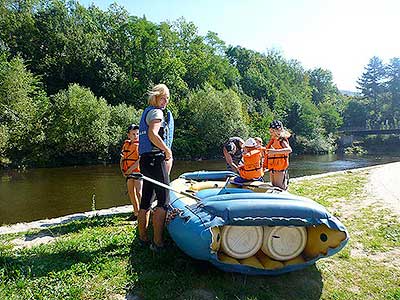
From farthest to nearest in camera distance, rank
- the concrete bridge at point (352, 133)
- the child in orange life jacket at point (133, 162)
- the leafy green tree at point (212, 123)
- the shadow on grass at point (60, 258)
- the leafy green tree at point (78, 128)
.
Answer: the concrete bridge at point (352, 133), the leafy green tree at point (212, 123), the leafy green tree at point (78, 128), the child in orange life jacket at point (133, 162), the shadow on grass at point (60, 258)

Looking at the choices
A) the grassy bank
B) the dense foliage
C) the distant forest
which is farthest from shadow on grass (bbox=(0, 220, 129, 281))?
the dense foliage

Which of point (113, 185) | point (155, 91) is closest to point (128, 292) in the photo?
point (155, 91)

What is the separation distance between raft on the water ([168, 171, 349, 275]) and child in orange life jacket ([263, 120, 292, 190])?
2421 millimetres

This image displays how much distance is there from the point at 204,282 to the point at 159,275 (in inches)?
18.4

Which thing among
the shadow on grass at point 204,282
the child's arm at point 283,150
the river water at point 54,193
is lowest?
the river water at point 54,193

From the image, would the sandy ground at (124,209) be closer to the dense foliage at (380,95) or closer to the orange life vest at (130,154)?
the orange life vest at (130,154)

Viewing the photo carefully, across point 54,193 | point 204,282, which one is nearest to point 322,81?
point 54,193

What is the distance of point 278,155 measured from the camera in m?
6.14

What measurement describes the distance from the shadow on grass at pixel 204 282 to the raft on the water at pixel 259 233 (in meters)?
0.14

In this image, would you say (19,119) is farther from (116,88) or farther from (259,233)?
(259,233)

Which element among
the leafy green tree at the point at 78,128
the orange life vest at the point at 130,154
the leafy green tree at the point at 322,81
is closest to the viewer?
the orange life vest at the point at 130,154

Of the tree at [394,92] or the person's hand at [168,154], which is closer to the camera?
the person's hand at [168,154]

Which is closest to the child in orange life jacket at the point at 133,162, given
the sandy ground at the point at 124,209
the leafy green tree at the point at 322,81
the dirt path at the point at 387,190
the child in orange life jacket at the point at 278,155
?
the sandy ground at the point at 124,209

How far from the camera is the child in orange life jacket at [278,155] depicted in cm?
608
